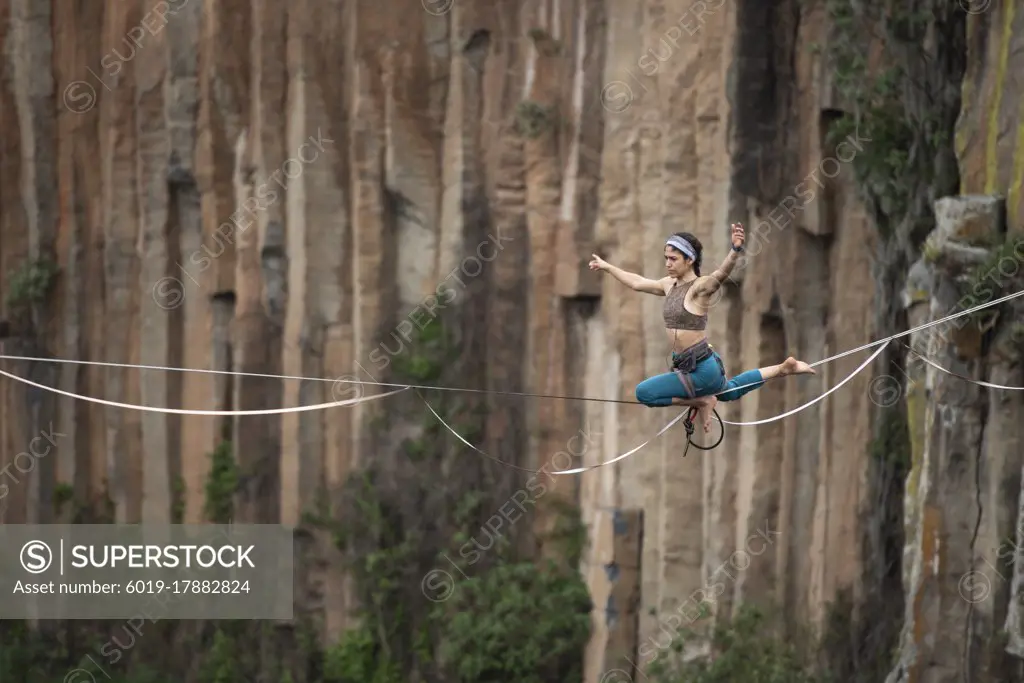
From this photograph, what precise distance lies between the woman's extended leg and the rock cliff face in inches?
110

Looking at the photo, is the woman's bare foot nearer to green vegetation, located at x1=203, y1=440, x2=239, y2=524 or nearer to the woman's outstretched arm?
the woman's outstretched arm

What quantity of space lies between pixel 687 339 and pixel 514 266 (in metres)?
10.6

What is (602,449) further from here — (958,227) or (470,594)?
(958,227)

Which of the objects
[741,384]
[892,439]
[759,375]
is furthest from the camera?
[892,439]

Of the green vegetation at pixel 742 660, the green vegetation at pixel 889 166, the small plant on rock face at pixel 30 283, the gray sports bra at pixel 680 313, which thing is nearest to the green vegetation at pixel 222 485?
the small plant on rock face at pixel 30 283

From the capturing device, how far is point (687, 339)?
1228 cm

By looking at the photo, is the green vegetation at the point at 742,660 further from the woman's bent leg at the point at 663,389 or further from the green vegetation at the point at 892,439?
the woman's bent leg at the point at 663,389

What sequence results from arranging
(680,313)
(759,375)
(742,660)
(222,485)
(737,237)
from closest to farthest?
(737,237)
(680,313)
(759,375)
(742,660)
(222,485)

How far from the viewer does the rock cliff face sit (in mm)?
16609

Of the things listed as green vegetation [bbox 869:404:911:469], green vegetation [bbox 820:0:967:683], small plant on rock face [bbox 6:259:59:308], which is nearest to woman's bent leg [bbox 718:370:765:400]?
green vegetation [bbox 820:0:967:683]

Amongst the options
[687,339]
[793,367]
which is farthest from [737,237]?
[793,367]

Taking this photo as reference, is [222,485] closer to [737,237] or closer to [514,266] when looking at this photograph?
[514,266]

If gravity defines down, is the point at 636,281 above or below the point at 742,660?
above

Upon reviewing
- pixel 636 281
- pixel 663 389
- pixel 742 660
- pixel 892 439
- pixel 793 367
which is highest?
pixel 636 281
